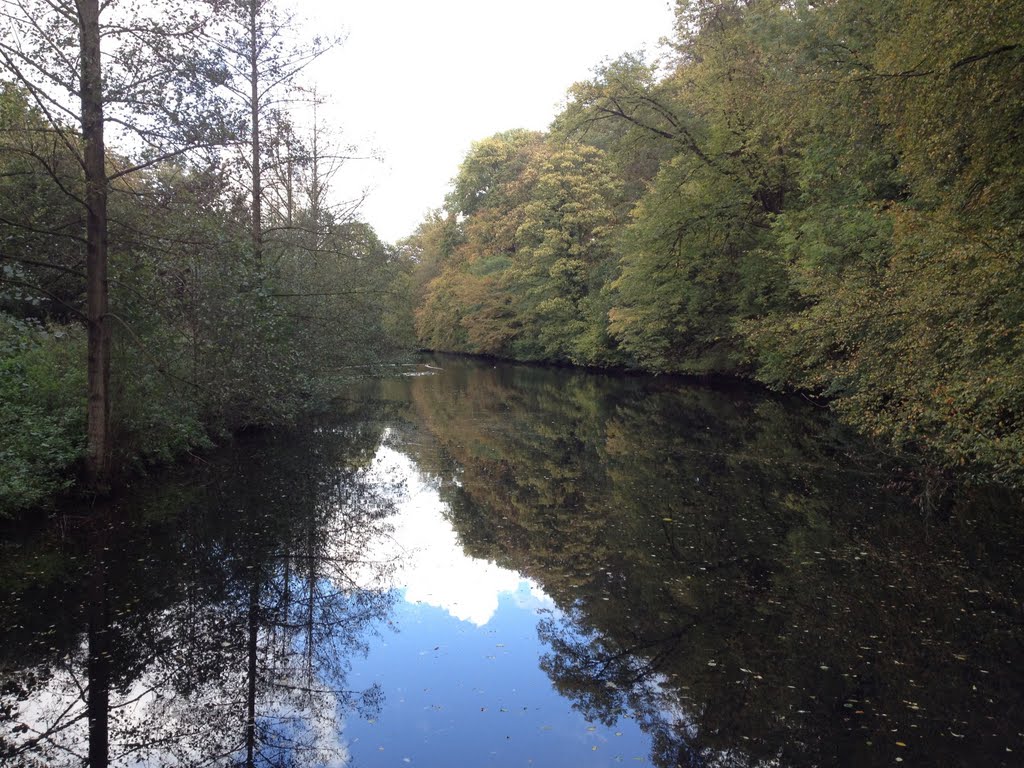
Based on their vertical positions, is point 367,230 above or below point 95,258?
above

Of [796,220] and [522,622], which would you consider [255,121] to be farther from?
[796,220]

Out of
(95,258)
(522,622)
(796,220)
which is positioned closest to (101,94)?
(95,258)

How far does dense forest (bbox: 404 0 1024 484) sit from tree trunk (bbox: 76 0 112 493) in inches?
417

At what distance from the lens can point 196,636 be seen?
22.4 feet

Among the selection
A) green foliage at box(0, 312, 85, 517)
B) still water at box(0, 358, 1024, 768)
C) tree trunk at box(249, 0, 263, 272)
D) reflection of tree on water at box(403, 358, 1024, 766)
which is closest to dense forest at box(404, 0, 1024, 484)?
reflection of tree on water at box(403, 358, 1024, 766)

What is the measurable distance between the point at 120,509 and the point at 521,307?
32.9m

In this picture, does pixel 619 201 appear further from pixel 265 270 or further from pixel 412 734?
pixel 412 734

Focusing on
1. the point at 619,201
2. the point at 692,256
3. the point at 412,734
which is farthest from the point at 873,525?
the point at 619,201

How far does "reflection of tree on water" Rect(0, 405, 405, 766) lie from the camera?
17.1 feet

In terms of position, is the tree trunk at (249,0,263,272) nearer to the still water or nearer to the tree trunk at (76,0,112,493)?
the tree trunk at (76,0,112,493)

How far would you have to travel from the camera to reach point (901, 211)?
39.0 feet

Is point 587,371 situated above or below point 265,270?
below

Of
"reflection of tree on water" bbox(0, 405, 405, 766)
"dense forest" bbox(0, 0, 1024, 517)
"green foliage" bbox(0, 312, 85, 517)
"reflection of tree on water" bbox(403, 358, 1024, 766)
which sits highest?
"dense forest" bbox(0, 0, 1024, 517)

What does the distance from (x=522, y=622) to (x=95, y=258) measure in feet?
25.6
